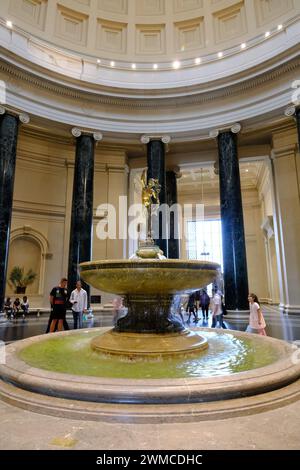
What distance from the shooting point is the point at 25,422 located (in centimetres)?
184

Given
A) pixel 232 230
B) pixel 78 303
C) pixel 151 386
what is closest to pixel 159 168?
pixel 232 230

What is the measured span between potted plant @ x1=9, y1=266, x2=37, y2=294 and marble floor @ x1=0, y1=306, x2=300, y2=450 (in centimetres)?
1064

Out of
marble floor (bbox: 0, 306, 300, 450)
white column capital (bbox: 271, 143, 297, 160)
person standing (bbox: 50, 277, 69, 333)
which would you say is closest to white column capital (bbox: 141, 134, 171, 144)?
white column capital (bbox: 271, 143, 297, 160)

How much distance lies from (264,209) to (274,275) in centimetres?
418

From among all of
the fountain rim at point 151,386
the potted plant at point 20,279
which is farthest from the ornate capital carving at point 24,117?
the fountain rim at point 151,386

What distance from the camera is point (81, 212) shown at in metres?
9.99

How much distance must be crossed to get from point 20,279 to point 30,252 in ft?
4.17

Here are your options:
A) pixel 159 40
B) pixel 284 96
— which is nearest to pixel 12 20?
pixel 159 40

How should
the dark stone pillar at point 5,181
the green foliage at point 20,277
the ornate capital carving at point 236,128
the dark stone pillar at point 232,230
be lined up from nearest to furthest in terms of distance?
the dark stone pillar at point 5,181 → the dark stone pillar at point 232,230 → the ornate capital carving at point 236,128 → the green foliage at point 20,277

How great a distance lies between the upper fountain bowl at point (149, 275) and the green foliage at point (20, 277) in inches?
361

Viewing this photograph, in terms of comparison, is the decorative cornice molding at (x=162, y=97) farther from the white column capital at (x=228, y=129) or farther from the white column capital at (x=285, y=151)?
the white column capital at (x=285, y=151)

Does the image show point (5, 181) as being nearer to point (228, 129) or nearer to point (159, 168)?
point (159, 168)

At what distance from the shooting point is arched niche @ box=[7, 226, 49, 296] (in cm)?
1216

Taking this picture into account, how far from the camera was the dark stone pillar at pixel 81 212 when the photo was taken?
31.8 ft
